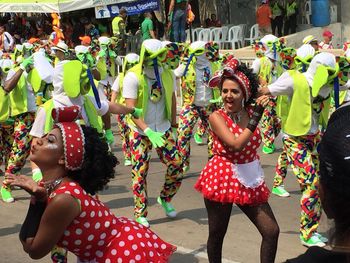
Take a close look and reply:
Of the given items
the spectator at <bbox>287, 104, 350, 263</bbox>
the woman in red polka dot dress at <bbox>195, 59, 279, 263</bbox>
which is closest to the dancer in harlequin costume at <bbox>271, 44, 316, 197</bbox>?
the woman in red polka dot dress at <bbox>195, 59, 279, 263</bbox>

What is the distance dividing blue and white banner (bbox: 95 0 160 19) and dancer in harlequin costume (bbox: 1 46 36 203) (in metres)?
13.2

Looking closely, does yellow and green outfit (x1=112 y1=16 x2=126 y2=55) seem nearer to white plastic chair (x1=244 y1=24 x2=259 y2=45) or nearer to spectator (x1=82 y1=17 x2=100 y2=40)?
spectator (x1=82 y1=17 x2=100 y2=40)

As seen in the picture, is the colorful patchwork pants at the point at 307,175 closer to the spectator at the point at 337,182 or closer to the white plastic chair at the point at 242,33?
the spectator at the point at 337,182

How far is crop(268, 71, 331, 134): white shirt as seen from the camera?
21.2 feet

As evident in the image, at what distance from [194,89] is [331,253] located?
8.86 m

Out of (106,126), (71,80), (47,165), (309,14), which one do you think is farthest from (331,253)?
(309,14)

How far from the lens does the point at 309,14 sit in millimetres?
22578

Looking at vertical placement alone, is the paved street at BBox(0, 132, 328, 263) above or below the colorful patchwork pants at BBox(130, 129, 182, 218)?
below

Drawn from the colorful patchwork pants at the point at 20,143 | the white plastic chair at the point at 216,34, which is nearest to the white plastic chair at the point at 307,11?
the white plastic chair at the point at 216,34

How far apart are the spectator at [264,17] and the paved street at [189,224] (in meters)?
12.2

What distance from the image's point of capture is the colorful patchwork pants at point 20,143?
866 cm

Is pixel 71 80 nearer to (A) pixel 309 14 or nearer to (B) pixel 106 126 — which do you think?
(B) pixel 106 126

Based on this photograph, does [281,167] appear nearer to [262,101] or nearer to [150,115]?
[150,115]

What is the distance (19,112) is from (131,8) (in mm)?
13812
